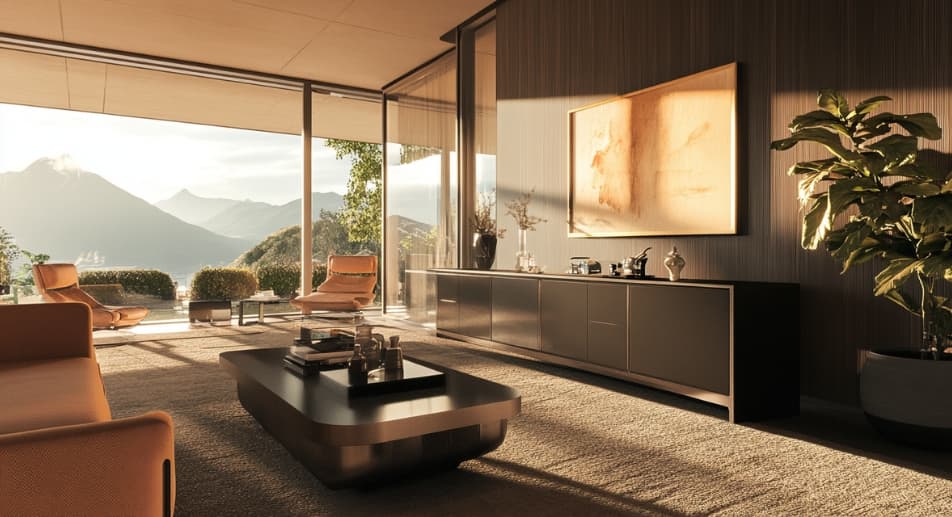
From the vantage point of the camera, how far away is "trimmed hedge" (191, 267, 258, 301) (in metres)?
9.99

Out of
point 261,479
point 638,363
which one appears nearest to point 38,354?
point 261,479

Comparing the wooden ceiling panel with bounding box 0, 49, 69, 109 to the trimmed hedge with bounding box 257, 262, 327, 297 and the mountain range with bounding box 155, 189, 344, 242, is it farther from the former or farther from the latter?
the mountain range with bounding box 155, 189, 344, 242

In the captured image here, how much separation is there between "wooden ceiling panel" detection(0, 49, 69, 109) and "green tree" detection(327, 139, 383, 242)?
426 centimetres

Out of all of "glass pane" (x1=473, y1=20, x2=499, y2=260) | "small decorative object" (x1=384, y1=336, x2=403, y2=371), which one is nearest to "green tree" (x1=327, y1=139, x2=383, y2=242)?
"glass pane" (x1=473, y1=20, x2=499, y2=260)

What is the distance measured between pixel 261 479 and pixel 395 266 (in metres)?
5.34

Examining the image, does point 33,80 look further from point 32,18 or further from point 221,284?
point 221,284

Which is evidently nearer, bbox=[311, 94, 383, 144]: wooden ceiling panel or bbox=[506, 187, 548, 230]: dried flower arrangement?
bbox=[506, 187, 548, 230]: dried flower arrangement

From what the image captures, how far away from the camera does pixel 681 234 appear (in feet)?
12.4

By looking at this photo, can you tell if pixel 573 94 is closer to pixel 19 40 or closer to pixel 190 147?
pixel 19 40

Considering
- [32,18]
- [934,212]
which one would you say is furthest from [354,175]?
[934,212]

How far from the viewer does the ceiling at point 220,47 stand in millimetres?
5551

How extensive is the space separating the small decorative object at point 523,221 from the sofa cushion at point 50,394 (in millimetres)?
3143

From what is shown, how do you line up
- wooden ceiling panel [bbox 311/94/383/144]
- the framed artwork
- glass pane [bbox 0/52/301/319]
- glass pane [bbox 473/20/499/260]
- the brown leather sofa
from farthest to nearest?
wooden ceiling panel [bbox 311/94/383/144]
glass pane [bbox 0/52/301/319]
glass pane [bbox 473/20/499/260]
the framed artwork
the brown leather sofa

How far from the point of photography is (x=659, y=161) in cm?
396
